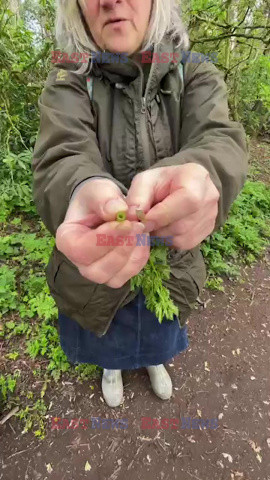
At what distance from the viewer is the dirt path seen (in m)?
2.18

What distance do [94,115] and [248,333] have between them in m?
2.53

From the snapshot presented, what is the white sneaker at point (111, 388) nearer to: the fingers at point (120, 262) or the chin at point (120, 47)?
the fingers at point (120, 262)

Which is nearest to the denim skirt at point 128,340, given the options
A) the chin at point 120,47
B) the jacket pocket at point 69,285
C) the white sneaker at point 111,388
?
the white sneaker at point 111,388

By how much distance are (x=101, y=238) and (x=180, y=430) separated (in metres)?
2.18

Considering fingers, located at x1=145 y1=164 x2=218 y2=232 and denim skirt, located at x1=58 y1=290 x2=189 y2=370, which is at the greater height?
fingers, located at x1=145 y1=164 x2=218 y2=232

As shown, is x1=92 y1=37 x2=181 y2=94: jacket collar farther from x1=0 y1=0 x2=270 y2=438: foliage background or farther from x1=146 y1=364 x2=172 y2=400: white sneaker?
x1=146 y1=364 x2=172 y2=400: white sneaker

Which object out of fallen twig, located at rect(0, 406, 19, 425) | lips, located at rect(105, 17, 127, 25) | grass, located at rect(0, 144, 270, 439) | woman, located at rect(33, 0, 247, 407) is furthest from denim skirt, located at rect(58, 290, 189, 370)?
lips, located at rect(105, 17, 127, 25)

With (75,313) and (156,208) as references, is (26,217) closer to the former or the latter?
(75,313)

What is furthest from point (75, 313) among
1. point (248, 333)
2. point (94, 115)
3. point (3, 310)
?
point (248, 333)

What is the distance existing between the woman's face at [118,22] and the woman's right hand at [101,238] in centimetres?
89

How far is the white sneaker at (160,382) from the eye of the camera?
99.3 inches

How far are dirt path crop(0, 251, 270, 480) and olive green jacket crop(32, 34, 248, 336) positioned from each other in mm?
1073

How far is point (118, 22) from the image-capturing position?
140 centimetres

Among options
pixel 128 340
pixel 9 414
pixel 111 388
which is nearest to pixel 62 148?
pixel 128 340
